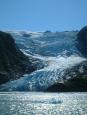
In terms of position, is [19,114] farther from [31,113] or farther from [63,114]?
[63,114]

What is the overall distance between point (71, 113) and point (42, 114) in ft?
28.2

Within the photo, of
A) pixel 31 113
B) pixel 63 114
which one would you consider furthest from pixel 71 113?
pixel 31 113

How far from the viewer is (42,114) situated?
112188 millimetres

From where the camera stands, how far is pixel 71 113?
376 feet

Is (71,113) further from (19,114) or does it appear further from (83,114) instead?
(19,114)

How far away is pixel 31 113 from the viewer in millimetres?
115938

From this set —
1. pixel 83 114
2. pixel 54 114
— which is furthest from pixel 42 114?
pixel 83 114

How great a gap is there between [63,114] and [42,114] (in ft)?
19.2

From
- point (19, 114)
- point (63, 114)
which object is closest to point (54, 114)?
point (63, 114)

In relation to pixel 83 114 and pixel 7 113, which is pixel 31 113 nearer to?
pixel 7 113

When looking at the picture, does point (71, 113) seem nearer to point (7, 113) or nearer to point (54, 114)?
point (54, 114)

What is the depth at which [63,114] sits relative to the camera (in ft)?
368

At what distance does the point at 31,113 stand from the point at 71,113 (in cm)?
1148

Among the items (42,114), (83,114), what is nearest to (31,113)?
(42,114)
